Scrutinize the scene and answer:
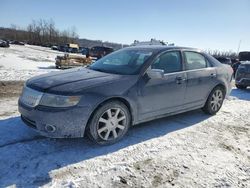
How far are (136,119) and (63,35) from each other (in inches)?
3681

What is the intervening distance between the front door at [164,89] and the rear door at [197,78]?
0.63 ft

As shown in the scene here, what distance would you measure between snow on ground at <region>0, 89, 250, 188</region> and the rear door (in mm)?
617

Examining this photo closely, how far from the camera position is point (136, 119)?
4.00 metres

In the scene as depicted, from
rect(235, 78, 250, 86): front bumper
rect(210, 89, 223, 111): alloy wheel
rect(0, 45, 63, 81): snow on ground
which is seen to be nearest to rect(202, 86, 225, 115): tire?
rect(210, 89, 223, 111): alloy wheel

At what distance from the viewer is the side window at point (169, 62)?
428 cm

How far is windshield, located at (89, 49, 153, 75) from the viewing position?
4.10 m

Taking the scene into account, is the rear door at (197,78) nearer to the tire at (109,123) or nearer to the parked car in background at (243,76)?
the tire at (109,123)

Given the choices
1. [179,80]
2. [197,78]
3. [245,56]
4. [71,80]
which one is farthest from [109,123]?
[245,56]

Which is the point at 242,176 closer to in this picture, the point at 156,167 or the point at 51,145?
the point at 156,167

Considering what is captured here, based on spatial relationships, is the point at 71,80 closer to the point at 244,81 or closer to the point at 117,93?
the point at 117,93

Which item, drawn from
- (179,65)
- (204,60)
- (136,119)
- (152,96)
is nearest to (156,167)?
(136,119)

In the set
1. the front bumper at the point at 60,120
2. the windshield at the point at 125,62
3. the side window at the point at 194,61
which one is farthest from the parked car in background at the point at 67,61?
the front bumper at the point at 60,120

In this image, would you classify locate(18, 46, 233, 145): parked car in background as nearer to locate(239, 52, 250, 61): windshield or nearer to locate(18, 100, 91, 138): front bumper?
locate(18, 100, 91, 138): front bumper

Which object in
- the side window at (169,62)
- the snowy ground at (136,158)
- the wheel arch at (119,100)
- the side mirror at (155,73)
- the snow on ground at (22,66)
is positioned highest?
the side window at (169,62)
